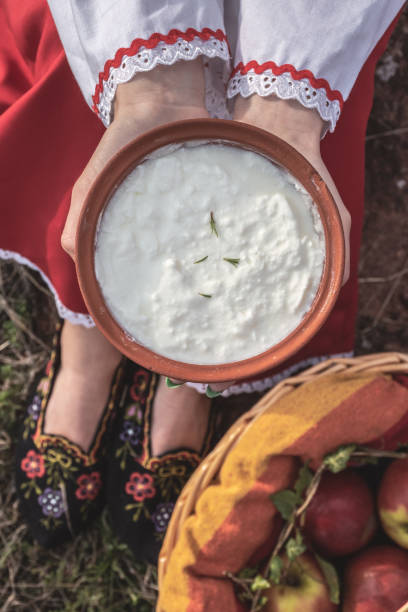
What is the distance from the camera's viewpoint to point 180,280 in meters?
0.79

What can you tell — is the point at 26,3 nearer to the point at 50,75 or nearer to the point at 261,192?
the point at 50,75

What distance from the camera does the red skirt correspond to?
3.67 feet

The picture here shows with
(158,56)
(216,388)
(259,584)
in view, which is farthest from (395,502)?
(158,56)

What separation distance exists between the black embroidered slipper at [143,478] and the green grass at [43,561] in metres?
0.12

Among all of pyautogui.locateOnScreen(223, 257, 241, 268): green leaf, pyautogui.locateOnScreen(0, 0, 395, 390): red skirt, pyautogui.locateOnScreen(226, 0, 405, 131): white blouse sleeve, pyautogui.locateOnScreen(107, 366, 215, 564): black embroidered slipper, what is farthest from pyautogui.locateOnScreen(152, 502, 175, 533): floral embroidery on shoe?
pyautogui.locateOnScreen(226, 0, 405, 131): white blouse sleeve

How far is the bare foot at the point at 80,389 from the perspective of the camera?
152cm

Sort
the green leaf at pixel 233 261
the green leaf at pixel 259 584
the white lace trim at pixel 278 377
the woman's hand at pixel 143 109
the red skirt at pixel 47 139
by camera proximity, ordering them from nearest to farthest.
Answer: the green leaf at pixel 233 261, the woman's hand at pixel 143 109, the red skirt at pixel 47 139, the green leaf at pixel 259 584, the white lace trim at pixel 278 377

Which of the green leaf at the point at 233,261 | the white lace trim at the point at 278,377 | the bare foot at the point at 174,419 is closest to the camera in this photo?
the green leaf at the point at 233,261

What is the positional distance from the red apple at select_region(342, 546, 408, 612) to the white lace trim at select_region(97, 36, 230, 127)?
118 centimetres

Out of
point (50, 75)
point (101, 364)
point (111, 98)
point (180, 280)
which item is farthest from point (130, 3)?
point (101, 364)

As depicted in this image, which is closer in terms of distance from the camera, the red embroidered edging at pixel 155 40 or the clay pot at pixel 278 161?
the clay pot at pixel 278 161

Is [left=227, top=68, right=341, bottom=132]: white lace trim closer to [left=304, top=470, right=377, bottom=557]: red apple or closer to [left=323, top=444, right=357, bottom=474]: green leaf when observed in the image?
[left=323, top=444, right=357, bottom=474]: green leaf

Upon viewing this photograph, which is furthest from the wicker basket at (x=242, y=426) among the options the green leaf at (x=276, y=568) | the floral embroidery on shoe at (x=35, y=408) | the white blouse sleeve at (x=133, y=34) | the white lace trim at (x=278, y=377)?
the white blouse sleeve at (x=133, y=34)

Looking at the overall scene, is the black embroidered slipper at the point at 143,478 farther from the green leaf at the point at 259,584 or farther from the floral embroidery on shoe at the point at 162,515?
the green leaf at the point at 259,584
